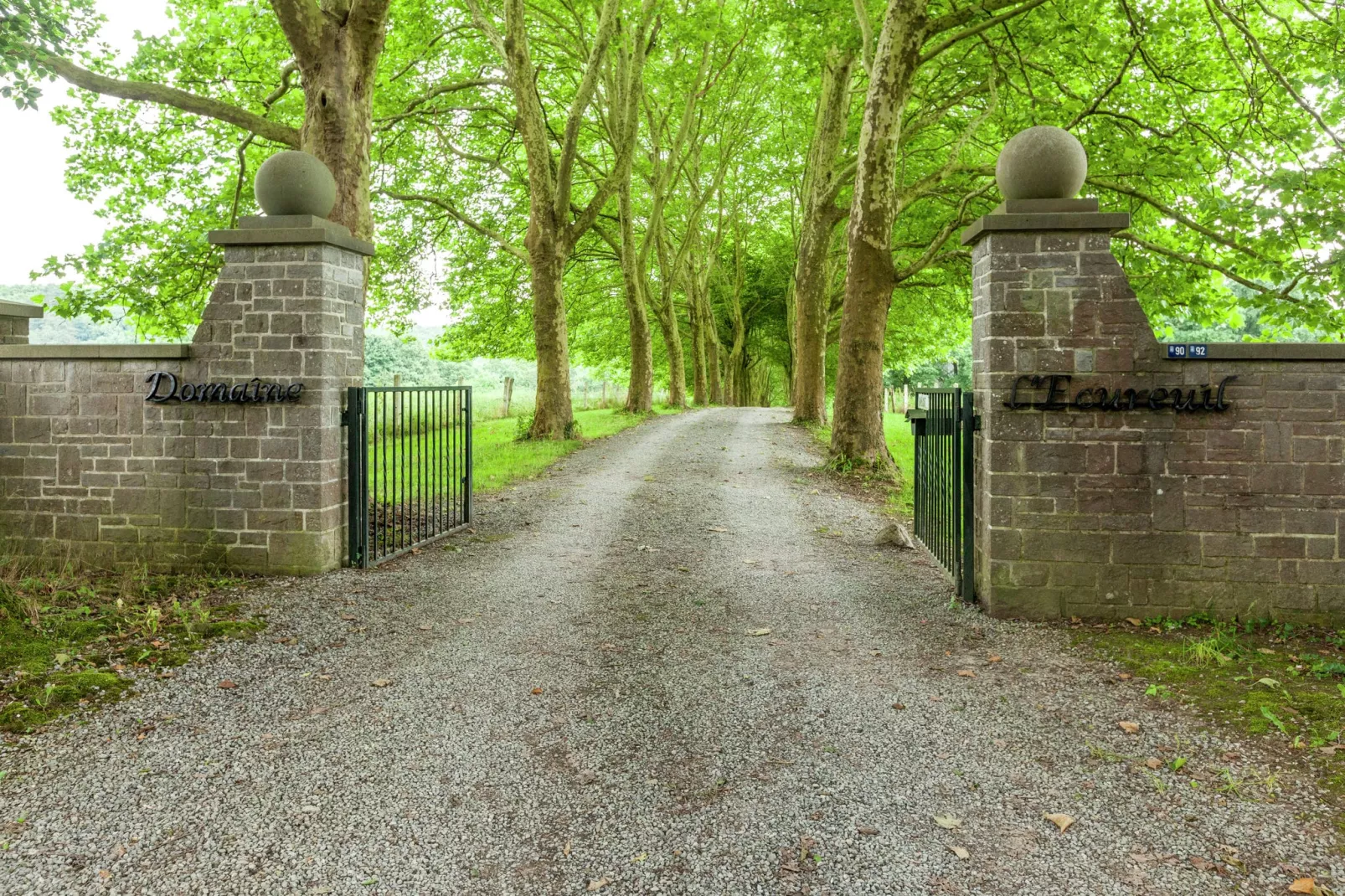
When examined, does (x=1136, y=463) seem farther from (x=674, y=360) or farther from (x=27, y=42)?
(x=674, y=360)

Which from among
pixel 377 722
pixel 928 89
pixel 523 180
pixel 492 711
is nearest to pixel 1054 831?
pixel 492 711

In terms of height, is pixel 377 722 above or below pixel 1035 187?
below

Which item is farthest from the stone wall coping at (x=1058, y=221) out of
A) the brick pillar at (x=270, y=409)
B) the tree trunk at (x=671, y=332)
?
the tree trunk at (x=671, y=332)

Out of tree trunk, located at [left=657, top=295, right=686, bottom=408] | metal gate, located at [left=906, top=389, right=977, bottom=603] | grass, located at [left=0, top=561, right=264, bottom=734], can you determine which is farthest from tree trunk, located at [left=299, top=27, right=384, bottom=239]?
tree trunk, located at [left=657, top=295, right=686, bottom=408]

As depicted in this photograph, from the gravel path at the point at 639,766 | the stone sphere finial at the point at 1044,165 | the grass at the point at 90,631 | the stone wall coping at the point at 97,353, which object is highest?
the stone sphere finial at the point at 1044,165

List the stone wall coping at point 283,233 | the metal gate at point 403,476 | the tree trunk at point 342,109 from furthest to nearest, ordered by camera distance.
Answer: the tree trunk at point 342,109, the metal gate at point 403,476, the stone wall coping at point 283,233

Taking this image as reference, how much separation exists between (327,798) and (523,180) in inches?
668

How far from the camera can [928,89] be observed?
46.3ft

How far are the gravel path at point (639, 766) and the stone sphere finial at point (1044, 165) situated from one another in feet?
9.77

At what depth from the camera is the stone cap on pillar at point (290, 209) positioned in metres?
6.47

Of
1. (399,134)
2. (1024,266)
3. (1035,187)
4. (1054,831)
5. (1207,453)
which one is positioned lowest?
(1054,831)

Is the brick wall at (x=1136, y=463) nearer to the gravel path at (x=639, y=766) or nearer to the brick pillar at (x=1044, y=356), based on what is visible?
the brick pillar at (x=1044, y=356)

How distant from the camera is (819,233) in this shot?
53.3ft

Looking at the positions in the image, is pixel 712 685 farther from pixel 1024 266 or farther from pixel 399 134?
pixel 399 134
